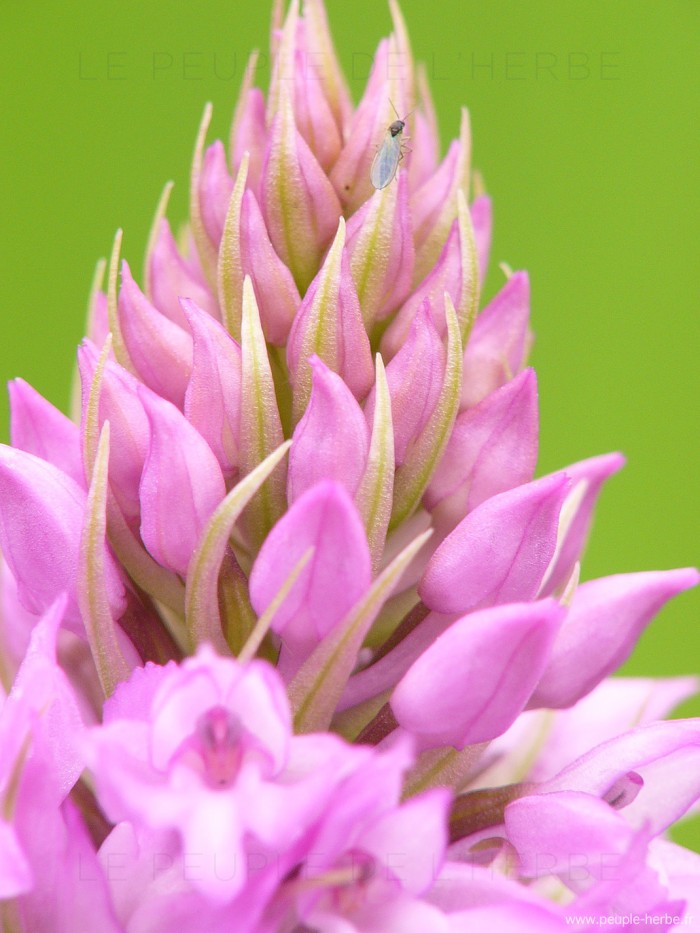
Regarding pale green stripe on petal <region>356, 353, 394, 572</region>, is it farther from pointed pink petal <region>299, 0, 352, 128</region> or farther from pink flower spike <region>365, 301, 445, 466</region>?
pointed pink petal <region>299, 0, 352, 128</region>

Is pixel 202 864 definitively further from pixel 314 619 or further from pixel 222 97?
pixel 222 97

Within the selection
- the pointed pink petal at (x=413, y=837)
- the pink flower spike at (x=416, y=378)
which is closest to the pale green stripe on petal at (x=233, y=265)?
the pink flower spike at (x=416, y=378)

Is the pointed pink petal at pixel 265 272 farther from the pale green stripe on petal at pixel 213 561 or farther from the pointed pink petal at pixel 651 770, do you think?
the pointed pink petal at pixel 651 770

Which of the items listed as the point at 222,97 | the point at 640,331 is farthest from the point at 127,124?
the point at 640,331

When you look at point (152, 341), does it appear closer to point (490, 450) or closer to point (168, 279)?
point (168, 279)

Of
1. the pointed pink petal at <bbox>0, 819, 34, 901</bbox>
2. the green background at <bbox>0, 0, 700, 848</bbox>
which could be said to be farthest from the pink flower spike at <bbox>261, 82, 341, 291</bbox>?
the green background at <bbox>0, 0, 700, 848</bbox>

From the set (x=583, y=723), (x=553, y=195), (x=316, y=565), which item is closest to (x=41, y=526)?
(x=316, y=565)
